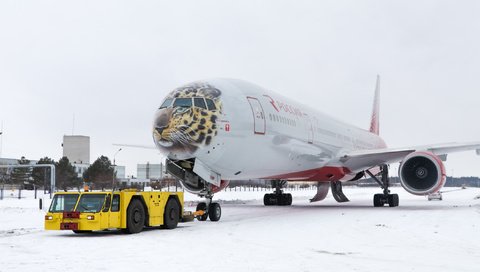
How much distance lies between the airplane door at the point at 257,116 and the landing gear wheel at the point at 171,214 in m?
4.08

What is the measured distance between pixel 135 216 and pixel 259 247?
15.5ft

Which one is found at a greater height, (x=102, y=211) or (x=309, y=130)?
(x=309, y=130)

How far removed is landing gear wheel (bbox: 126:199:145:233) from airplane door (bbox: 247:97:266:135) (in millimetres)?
5453

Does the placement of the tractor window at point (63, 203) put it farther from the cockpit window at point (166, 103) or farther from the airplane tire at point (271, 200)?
the airplane tire at point (271, 200)

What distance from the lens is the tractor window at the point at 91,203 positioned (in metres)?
14.9

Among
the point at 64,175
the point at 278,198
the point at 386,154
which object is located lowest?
the point at 278,198

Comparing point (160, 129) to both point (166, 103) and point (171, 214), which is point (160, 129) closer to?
point (166, 103)

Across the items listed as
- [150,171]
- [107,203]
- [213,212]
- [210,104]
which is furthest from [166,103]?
[150,171]

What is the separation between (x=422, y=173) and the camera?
2497 centimetres

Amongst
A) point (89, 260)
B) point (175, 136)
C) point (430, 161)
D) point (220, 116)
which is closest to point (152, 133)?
point (175, 136)

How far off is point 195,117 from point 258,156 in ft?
11.4

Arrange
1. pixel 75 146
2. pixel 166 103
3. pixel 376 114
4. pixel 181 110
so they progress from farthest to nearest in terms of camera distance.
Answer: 1. pixel 75 146
2. pixel 376 114
3. pixel 166 103
4. pixel 181 110

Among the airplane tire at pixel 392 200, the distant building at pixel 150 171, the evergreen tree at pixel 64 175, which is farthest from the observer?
the distant building at pixel 150 171

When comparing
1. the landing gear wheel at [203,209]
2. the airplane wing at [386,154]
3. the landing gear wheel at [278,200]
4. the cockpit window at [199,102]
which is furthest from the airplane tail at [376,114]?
the cockpit window at [199,102]
